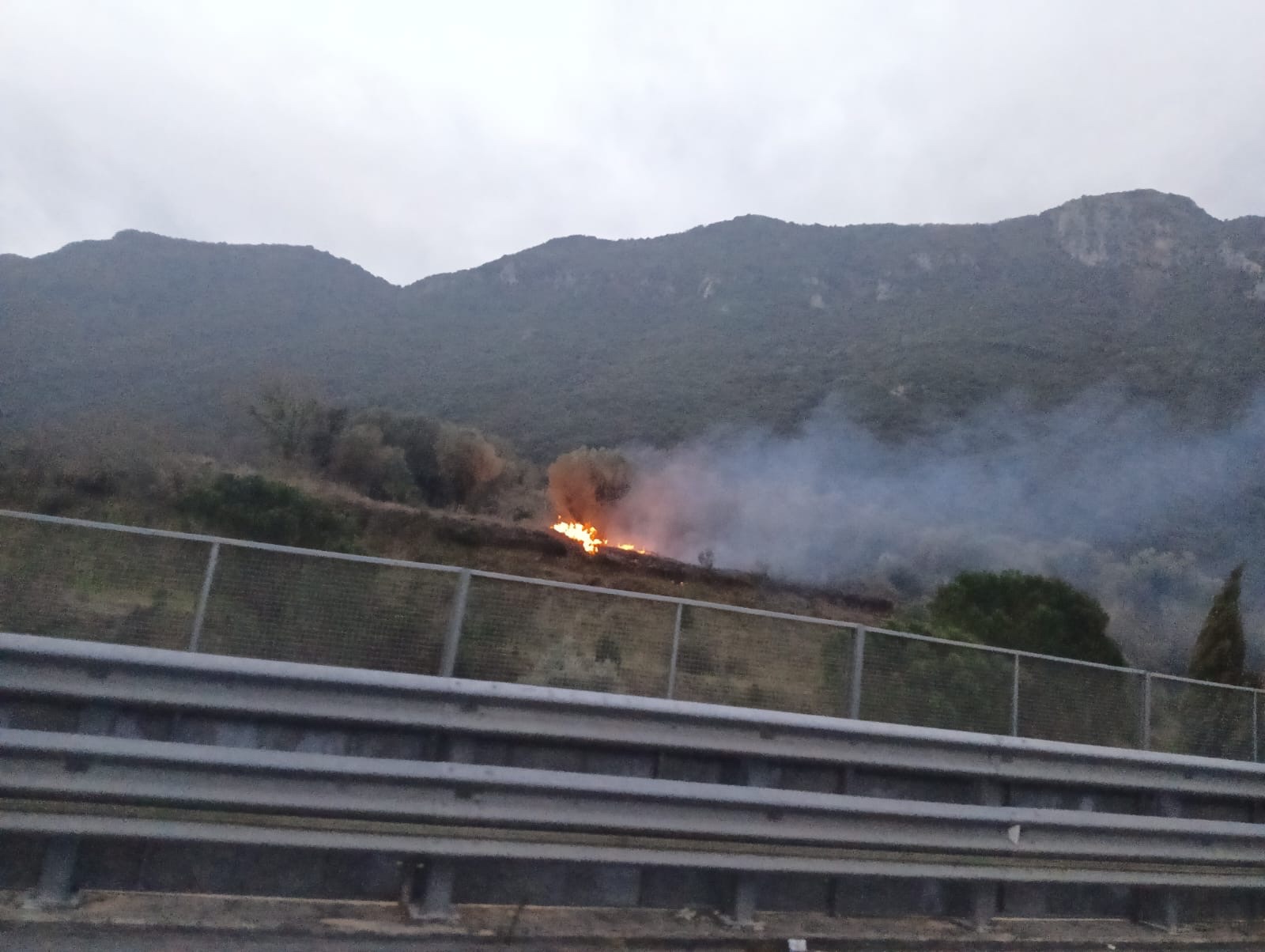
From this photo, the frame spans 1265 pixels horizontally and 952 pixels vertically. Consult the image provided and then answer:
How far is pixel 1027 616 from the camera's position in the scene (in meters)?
16.0

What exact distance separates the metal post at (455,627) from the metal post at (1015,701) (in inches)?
154

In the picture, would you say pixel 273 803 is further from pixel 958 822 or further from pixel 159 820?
pixel 958 822

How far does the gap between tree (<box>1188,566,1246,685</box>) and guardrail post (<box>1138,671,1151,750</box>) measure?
43.5 ft

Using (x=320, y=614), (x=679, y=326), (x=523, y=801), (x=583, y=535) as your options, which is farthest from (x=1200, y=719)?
(x=679, y=326)

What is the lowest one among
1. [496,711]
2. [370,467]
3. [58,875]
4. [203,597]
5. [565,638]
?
[58,875]

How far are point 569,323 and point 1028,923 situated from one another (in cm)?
9141

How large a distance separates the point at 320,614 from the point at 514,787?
1.61 meters

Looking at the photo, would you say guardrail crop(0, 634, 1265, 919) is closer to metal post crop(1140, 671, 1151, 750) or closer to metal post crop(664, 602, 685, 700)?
metal post crop(664, 602, 685, 700)

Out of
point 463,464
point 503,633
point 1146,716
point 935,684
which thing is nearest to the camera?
point 503,633

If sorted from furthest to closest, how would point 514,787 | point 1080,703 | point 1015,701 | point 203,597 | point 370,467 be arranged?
point 370,467 → point 1080,703 → point 1015,701 → point 203,597 → point 514,787

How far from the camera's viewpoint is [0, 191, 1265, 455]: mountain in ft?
216

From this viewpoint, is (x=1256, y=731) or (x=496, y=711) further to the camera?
(x=1256, y=731)

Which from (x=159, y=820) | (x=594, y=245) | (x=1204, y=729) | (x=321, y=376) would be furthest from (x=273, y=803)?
(x=594, y=245)

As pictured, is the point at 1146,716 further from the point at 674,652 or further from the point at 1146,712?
the point at 674,652
